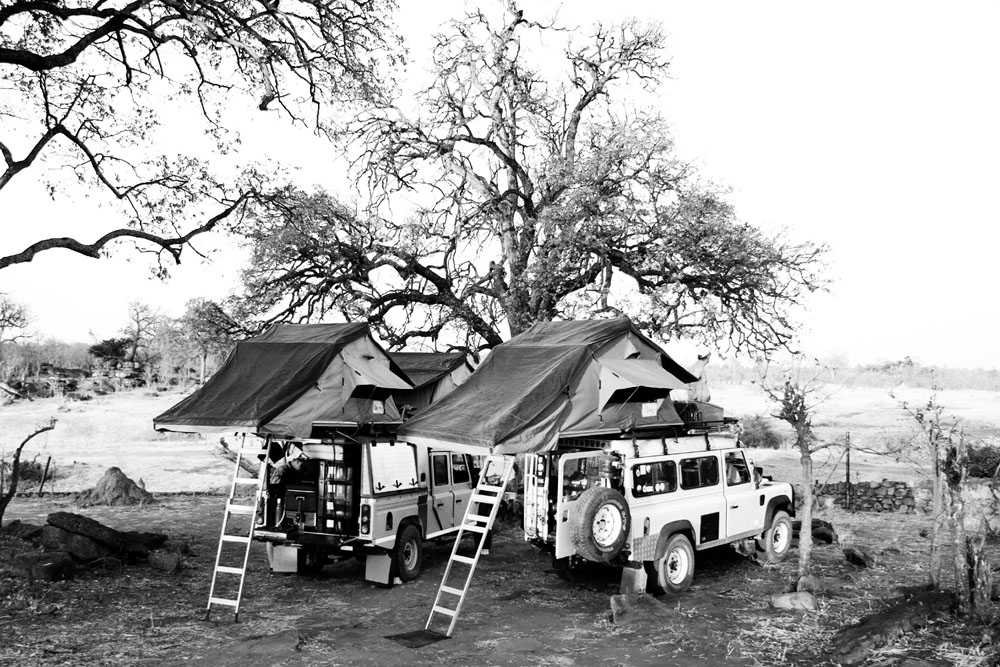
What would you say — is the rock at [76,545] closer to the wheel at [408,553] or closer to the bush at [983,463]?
the wheel at [408,553]

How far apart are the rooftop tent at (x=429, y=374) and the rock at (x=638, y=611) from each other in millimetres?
7031

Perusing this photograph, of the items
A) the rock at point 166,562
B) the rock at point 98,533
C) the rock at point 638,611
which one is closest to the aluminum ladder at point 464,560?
the rock at point 638,611

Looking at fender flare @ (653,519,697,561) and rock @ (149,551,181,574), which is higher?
fender flare @ (653,519,697,561)

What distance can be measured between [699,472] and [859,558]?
11.1 feet

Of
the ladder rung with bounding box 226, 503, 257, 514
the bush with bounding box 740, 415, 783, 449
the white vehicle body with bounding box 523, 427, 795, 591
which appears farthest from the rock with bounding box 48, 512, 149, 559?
the bush with bounding box 740, 415, 783, 449

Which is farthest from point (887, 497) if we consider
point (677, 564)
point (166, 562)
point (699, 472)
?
point (166, 562)

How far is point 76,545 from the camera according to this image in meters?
11.6

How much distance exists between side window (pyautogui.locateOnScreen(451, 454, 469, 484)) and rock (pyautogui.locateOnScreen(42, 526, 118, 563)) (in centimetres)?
544

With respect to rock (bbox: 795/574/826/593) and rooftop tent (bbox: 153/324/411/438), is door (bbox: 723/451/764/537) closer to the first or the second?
rock (bbox: 795/574/826/593)

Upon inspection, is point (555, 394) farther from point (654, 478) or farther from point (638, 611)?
point (638, 611)

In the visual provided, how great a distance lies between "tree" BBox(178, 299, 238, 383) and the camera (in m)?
19.1

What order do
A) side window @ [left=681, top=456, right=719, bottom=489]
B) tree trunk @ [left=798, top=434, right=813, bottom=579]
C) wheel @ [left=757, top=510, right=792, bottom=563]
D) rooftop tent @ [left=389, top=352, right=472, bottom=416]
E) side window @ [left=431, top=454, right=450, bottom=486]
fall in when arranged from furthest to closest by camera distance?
rooftop tent @ [left=389, top=352, right=472, bottom=416]
side window @ [left=431, top=454, right=450, bottom=486]
wheel @ [left=757, top=510, right=792, bottom=563]
side window @ [left=681, top=456, right=719, bottom=489]
tree trunk @ [left=798, top=434, right=813, bottom=579]

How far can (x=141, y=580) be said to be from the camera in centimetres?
1117

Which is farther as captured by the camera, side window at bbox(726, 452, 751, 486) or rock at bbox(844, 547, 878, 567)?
rock at bbox(844, 547, 878, 567)
